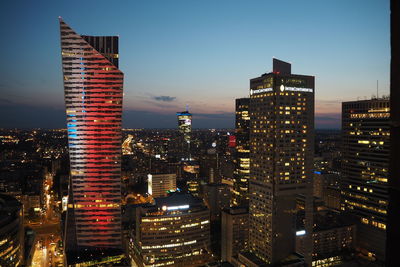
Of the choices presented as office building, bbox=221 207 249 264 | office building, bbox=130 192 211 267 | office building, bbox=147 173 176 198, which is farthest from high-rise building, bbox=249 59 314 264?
office building, bbox=147 173 176 198

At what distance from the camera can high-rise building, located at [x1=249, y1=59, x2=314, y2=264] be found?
37.7 meters

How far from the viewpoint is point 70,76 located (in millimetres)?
45031

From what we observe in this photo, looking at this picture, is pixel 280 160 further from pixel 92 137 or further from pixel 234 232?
pixel 92 137

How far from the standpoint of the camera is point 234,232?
144 ft

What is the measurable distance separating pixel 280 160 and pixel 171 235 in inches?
739

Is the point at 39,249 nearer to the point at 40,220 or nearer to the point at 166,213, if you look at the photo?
the point at 40,220

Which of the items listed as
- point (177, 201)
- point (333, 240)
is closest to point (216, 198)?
point (177, 201)

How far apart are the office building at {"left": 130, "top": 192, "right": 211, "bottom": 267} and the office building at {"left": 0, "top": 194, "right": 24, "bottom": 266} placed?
14.9 meters

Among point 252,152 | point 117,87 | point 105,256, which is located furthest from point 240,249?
point 117,87

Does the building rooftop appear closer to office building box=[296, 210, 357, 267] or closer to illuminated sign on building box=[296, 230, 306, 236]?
illuminated sign on building box=[296, 230, 306, 236]

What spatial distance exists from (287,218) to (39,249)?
36143 mm

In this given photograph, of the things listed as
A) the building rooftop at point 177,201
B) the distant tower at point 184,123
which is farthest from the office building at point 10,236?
the distant tower at point 184,123

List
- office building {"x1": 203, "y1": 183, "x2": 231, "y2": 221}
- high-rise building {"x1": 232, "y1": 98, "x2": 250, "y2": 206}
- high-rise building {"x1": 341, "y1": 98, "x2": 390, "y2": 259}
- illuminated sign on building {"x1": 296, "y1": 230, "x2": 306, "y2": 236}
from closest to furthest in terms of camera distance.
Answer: illuminated sign on building {"x1": 296, "y1": 230, "x2": 306, "y2": 236} < high-rise building {"x1": 341, "y1": 98, "x2": 390, "y2": 259} < office building {"x1": 203, "y1": 183, "x2": 231, "y2": 221} < high-rise building {"x1": 232, "y1": 98, "x2": 250, "y2": 206}

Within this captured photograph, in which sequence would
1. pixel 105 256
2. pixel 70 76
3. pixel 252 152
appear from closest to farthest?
pixel 105 256 → pixel 252 152 → pixel 70 76
